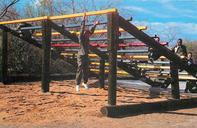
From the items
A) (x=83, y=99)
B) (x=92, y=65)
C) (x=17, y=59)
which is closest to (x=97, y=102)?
(x=83, y=99)

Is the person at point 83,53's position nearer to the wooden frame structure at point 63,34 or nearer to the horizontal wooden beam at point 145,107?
the wooden frame structure at point 63,34

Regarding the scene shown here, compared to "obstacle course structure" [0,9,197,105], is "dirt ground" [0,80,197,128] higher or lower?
lower

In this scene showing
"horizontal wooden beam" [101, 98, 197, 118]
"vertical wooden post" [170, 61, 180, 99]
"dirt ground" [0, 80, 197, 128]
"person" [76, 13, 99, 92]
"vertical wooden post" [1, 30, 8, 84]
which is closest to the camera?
"dirt ground" [0, 80, 197, 128]

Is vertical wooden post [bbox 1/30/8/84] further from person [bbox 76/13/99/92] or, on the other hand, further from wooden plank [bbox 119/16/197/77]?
wooden plank [bbox 119/16/197/77]

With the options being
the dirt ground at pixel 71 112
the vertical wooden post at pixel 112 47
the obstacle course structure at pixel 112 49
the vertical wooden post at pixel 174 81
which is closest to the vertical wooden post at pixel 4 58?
the obstacle course structure at pixel 112 49

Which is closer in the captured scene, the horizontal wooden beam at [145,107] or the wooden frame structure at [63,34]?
the horizontal wooden beam at [145,107]

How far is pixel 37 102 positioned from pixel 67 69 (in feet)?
31.2

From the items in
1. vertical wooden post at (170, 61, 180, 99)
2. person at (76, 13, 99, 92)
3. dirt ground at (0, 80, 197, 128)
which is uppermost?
person at (76, 13, 99, 92)

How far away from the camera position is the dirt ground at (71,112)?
32.7 feet

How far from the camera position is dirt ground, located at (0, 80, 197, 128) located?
998 centimetres

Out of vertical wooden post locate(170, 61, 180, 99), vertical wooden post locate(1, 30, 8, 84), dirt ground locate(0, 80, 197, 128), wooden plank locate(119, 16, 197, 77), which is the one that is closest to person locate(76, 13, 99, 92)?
dirt ground locate(0, 80, 197, 128)

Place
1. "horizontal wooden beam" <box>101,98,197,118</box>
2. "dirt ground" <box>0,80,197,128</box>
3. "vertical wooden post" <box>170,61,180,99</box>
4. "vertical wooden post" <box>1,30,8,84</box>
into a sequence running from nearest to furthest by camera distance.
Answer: "dirt ground" <box>0,80,197,128</box>, "horizontal wooden beam" <box>101,98,197,118</box>, "vertical wooden post" <box>170,61,180,99</box>, "vertical wooden post" <box>1,30,8,84</box>

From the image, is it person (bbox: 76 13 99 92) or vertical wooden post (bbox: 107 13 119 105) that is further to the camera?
person (bbox: 76 13 99 92)

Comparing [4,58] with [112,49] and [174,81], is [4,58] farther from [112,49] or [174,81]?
[112,49]
